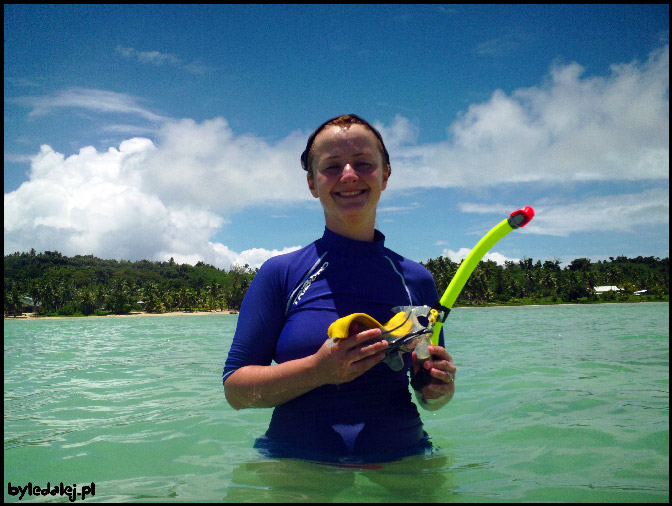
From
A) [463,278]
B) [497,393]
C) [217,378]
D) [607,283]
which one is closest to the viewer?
[463,278]

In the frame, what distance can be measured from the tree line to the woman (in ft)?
281

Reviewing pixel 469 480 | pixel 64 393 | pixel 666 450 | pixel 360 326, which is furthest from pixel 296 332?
pixel 64 393

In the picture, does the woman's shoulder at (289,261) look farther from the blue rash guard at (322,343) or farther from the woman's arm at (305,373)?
the woman's arm at (305,373)

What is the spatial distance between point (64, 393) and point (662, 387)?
795cm

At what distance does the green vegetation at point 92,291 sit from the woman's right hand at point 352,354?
102973 mm

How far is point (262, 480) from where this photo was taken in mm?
2154

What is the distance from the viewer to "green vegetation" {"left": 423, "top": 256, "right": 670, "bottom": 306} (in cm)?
9531

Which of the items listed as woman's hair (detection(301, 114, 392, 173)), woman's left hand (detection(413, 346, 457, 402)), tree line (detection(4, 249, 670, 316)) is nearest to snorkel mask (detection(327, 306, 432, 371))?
woman's left hand (detection(413, 346, 457, 402))

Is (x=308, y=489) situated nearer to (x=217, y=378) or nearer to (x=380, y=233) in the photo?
(x=380, y=233)

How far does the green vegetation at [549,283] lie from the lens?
95.3 metres

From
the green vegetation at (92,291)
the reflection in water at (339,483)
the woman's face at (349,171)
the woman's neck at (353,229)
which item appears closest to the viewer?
the reflection in water at (339,483)

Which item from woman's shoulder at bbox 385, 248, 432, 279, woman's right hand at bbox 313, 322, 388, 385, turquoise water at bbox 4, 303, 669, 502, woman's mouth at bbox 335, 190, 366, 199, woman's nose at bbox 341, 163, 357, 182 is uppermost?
woman's nose at bbox 341, 163, 357, 182

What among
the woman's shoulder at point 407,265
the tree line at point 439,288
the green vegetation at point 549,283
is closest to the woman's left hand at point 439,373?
the woman's shoulder at point 407,265

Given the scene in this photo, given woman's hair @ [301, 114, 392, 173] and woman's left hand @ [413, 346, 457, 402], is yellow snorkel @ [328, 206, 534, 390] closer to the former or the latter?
woman's left hand @ [413, 346, 457, 402]
